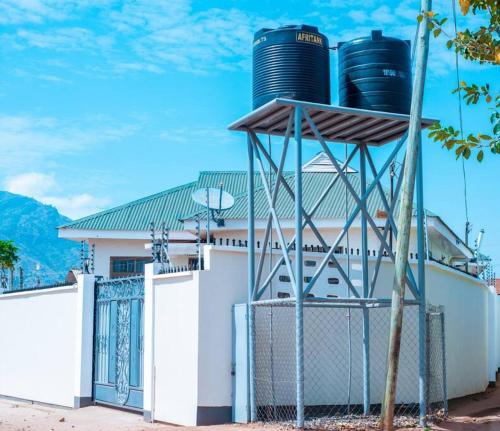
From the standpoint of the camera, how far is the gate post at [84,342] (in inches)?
596

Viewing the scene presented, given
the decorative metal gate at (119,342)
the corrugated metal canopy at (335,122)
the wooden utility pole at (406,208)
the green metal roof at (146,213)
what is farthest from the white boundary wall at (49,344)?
the wooden utility pole at (406,208)

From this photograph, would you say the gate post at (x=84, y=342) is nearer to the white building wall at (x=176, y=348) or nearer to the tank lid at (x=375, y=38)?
the white building wall at (x=176, y=348)

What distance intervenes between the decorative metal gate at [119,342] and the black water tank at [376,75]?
184 inches

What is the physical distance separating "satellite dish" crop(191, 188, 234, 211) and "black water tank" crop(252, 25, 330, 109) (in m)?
2.83

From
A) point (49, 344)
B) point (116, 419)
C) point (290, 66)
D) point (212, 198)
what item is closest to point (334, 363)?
point (116, 419)

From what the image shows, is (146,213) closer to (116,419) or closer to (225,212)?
(225,212)

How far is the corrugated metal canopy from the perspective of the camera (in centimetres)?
1169

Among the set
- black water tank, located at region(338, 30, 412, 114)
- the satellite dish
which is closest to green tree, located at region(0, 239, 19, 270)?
the satellite dish

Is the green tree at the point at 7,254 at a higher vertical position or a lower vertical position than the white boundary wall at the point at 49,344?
higher

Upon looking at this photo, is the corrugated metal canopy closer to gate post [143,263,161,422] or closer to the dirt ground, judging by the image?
gate post [143,263,161,422]

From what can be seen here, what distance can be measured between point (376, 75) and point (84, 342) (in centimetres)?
717

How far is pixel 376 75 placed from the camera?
12203 millimetres

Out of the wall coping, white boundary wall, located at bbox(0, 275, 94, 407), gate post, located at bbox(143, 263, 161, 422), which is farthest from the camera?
the wall coping

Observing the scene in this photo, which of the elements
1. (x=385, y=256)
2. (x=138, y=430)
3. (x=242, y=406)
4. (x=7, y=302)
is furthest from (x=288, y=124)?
(x=7, y=302)
